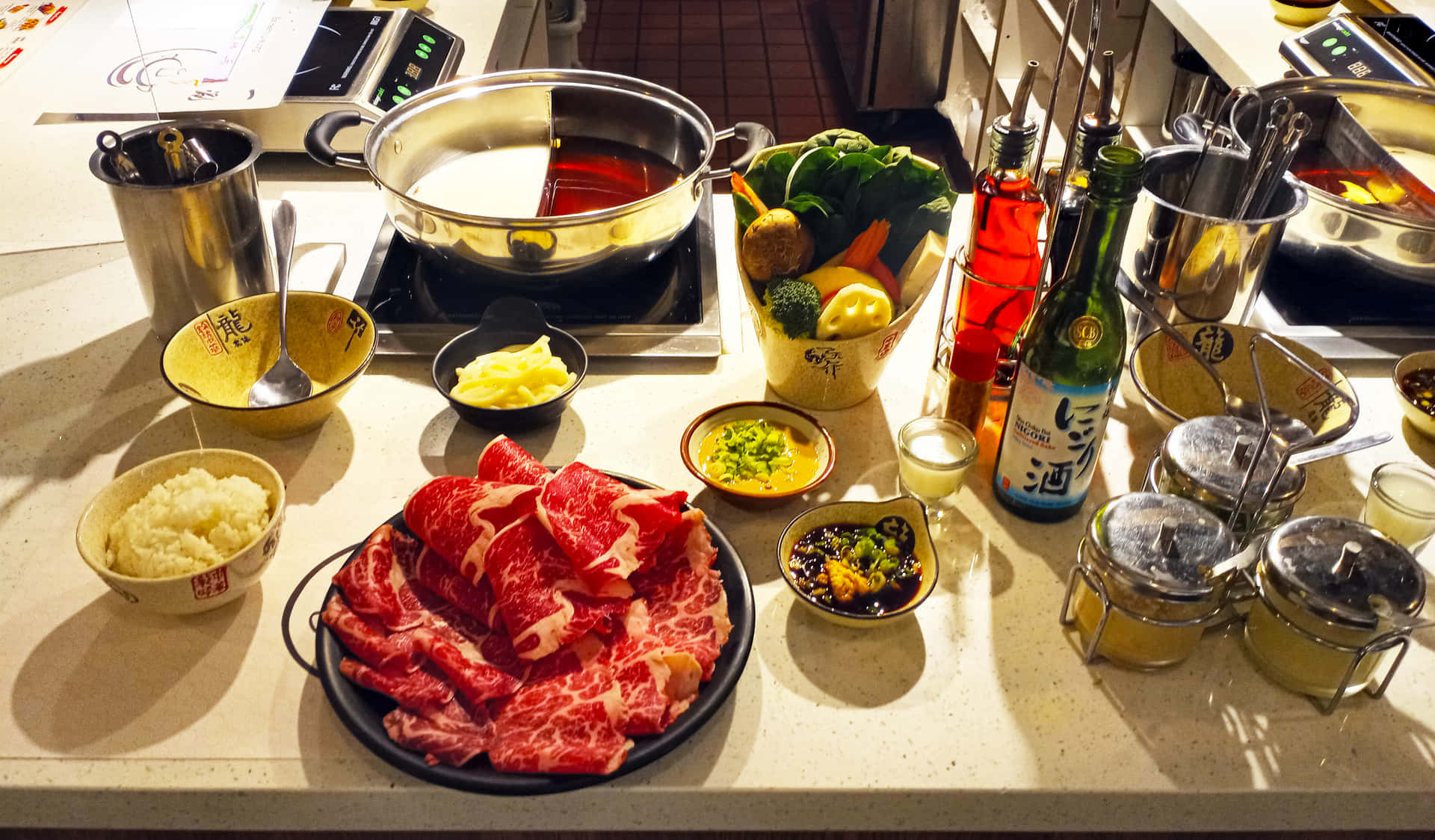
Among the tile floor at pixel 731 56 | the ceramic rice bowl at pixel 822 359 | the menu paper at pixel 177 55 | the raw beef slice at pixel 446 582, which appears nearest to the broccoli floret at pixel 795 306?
the ceramic rice bowl at pixel 822 359

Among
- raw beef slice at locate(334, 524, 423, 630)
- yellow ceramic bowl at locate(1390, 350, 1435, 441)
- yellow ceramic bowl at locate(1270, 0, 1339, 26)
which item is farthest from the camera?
yellow ceramic bowl at locate(1270, 0, 1339, 26)

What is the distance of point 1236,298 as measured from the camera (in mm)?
1127

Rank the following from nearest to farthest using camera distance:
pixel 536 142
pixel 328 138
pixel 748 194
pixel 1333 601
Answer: pixel 1333 601
pixel 748 194
pixel 328 138
pixel 536 142

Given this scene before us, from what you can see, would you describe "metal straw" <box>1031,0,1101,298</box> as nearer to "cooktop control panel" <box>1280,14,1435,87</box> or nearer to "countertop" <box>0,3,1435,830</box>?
"countertop" <box>0,3,1435,830</box>

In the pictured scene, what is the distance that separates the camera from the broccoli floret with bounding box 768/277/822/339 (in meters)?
1.05

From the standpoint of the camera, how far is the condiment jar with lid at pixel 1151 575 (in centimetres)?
80

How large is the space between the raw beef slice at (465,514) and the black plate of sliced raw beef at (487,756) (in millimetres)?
93

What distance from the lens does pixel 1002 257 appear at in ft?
3.51

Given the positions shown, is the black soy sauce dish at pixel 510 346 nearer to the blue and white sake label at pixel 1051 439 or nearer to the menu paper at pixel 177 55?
the blue and white sake label at pixel 1051 439

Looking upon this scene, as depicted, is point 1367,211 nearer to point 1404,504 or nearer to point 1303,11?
point 1404,504

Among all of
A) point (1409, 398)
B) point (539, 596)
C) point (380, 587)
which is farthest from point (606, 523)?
point (1409, 398)

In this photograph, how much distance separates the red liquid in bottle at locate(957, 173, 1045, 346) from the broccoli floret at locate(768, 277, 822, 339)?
0.55 feet

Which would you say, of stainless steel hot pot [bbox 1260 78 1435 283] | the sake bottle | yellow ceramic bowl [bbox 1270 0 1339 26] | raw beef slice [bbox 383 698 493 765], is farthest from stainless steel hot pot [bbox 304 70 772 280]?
yellow ceramic bowl [bbox 1270 0 1339 26]

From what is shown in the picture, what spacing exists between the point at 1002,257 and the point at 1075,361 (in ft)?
0.63
